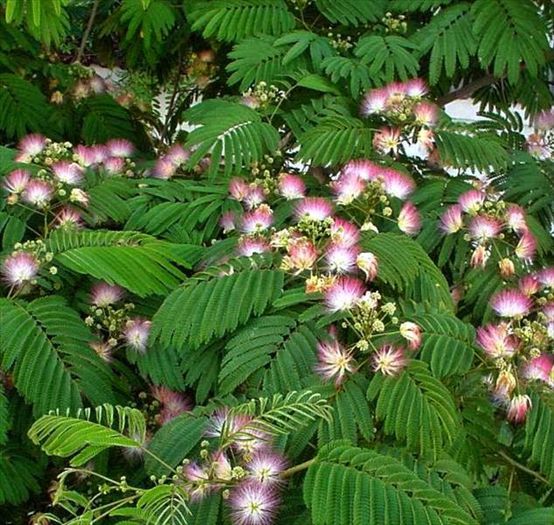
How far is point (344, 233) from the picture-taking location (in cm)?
147

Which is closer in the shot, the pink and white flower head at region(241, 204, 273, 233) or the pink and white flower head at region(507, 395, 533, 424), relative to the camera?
the pink and white flower head at region(507, 395, 533, 424)

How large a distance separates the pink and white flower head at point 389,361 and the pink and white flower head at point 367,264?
16cm

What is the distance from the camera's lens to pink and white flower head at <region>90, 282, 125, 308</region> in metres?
1.56

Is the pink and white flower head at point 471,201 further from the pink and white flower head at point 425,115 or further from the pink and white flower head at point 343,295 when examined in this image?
the pink and white flower head at point 343,295

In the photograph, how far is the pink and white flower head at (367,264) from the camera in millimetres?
1378

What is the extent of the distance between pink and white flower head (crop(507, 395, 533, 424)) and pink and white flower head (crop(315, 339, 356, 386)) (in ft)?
0.91

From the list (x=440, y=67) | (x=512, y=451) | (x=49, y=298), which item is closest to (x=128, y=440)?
(x=49, y=298)

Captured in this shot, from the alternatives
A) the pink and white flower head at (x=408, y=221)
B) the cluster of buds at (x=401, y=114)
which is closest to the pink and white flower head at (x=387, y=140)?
the cluster of buds at (x=401, y=114)

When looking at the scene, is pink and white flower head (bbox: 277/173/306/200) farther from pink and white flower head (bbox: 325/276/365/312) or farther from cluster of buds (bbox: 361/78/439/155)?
pink and white flower head (bbox: 325/276/365/312)

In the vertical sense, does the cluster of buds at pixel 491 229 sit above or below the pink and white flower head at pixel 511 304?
above

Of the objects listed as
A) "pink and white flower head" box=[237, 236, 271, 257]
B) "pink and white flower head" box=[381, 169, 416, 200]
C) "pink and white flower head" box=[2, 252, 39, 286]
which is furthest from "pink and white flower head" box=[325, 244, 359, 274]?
"pink and white flower head" box=[2, 252, 39, 286]

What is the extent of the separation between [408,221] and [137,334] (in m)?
0.55

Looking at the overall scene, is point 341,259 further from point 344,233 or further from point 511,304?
point 511,304

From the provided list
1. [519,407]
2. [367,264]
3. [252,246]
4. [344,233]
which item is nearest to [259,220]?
[252,246]
